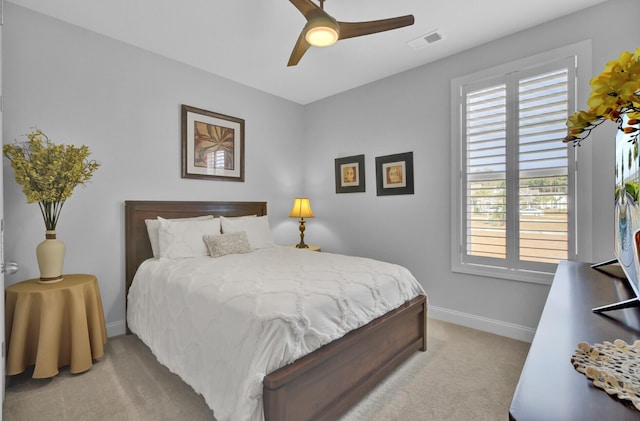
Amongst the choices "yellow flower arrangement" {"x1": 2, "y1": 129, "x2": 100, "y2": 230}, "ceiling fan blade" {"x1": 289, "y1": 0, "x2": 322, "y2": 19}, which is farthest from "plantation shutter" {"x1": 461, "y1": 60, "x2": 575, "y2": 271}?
"yellow flower arrangement" {"x1": 2, "y1": 129, "x2": 100, "y2": 230}

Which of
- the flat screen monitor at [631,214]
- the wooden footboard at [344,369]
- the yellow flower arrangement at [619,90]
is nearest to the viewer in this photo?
the yellow flower arrangement at [619,90]

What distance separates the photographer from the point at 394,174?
11.9 ft

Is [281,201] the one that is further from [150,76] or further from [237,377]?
[237,377]

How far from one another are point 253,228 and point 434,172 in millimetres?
2098

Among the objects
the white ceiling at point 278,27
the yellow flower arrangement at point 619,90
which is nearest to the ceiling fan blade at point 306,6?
the white ceiling at point 278,27

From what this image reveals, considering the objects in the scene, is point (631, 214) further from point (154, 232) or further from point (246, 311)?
point (154, 232)

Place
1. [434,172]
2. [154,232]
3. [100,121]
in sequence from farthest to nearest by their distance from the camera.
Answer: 1. [434,172]
2. [154,232]
3. [100,121]

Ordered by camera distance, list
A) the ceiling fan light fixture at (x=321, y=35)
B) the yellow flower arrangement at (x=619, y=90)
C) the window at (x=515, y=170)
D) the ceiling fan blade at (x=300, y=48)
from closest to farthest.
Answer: the yellow flower arrangement at (x=619, y=90) → the ceiling fan light fixture at (x=321, y=35) → the ceiling fan blade at (x=300, y=48) → the window at (x=515, y=170)

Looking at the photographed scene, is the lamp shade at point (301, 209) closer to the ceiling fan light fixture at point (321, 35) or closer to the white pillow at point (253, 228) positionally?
the white pillow at point (253, 228)

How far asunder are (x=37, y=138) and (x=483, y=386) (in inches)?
149

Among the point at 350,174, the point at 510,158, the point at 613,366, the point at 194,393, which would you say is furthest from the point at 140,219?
the point at 510,158

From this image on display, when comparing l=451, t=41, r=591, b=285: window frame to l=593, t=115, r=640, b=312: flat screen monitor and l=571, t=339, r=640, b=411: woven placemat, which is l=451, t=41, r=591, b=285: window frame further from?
l=571, t=339, r=640, b=411: woven placemat

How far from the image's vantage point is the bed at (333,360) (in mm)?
1418

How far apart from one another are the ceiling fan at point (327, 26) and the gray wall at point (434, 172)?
1412mm
